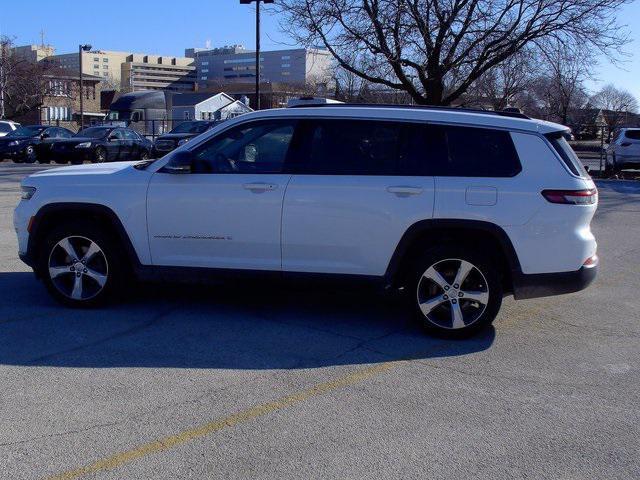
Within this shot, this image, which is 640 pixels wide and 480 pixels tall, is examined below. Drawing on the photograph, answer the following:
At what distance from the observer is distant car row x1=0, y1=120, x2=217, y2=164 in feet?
94.4

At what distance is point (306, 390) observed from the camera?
5.00 meters

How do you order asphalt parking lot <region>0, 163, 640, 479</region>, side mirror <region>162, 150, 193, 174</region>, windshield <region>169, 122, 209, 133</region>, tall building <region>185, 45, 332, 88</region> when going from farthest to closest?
tall building <region>185, 45, 332, 88</region>
windshield <region>169, 122, 209, 133</region>
side mirror <region>162, 150, 193, 174</region>
asphalt parking lot <region>0, 163, 640, 479</region>

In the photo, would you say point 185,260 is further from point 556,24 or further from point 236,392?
point 556,24

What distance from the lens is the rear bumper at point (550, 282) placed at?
6043 mm

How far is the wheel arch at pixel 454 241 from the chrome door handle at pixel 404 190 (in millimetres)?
251

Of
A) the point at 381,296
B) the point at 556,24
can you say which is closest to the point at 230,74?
Result: the point at 556,24

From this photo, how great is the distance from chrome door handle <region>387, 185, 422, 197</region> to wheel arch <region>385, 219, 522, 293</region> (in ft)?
0.82

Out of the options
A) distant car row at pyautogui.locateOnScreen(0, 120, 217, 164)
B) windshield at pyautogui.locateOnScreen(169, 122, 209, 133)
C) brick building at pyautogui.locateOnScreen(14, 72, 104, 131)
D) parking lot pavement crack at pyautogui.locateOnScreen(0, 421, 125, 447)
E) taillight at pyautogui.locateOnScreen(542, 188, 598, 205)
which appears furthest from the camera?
brick building at pyautogui.locateOnScreen(14, 72, 104, 131)

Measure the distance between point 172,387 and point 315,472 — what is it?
150 centimetres

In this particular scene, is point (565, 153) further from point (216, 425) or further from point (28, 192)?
point (28, 192)

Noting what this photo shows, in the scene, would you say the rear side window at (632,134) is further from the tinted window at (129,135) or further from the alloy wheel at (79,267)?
the alloy wheel at (79,267)

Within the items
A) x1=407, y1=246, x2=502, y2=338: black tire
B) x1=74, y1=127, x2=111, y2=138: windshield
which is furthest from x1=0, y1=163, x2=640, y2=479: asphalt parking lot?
x1=74, y1=127, x2=111, y2=138: windshield

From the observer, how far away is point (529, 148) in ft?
19.9

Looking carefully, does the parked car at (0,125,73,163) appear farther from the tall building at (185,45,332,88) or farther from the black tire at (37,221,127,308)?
the tall building at (185,45,332,88)
